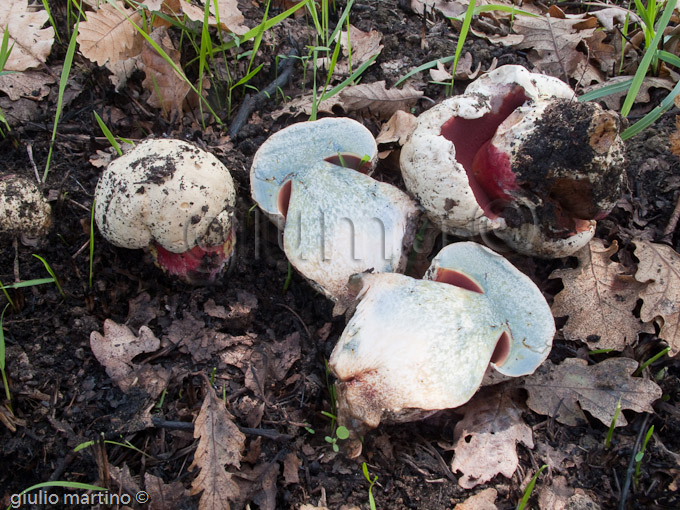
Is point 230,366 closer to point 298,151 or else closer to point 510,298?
point 298,151

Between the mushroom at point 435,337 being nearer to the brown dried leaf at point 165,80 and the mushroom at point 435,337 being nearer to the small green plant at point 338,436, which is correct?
the small green plant at point 338,436

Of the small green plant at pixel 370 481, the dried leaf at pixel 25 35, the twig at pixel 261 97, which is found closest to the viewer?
the small green plant at pixel 370 481

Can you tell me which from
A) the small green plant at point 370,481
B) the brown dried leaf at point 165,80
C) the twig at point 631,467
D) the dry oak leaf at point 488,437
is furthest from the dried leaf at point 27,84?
the twig at point 631,467

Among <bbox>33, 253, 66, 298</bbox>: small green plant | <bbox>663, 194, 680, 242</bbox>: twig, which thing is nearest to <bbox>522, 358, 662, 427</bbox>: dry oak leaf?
<bbox>663, 194, 680, 242</bbox>: twig

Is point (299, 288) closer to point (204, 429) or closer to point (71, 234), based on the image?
point (204, 429)

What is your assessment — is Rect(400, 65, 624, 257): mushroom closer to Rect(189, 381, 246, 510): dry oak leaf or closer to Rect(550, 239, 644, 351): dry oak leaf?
Rect(550, 239, 644, 351): dry oak leaf

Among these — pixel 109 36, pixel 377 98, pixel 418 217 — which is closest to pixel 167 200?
pixel 418 217
